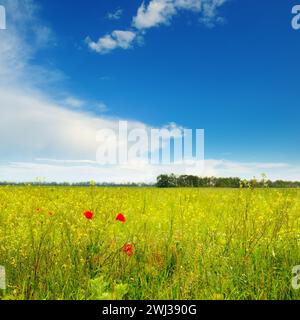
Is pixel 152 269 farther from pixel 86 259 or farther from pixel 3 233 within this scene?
pixel 3 233

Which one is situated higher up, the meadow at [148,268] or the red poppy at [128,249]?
the red poppy at [128,249]

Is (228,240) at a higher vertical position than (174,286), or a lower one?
higher

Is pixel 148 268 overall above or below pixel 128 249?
below

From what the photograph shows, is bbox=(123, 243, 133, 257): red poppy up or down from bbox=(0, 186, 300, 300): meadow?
up

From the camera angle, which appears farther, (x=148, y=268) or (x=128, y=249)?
(x=148, y=268)

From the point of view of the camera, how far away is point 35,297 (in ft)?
9.10

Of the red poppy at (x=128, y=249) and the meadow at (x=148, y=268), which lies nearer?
the meadow at (x=148, y=268)

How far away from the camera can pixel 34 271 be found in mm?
2986

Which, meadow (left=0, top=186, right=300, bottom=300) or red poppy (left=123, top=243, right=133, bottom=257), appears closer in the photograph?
meadow (left=0, top=186, right=300, bottom=300)
